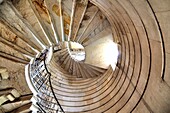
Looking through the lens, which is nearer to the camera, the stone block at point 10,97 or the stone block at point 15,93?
the stone block at point 10,97

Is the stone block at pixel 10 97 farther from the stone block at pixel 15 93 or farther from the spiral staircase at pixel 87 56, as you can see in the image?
the stone block at pixel 15 93

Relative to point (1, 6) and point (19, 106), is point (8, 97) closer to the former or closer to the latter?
point (19, 106)

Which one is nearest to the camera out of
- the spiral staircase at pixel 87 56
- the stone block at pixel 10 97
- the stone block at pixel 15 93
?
the spiral staircase at pixel 87 56

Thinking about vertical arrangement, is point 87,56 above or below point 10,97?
above

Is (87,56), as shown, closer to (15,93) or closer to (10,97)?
(15,93)

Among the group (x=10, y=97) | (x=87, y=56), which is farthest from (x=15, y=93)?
(x=87, y=56)

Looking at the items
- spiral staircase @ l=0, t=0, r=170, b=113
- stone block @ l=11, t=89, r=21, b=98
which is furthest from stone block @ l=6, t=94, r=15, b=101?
stone block @ l=11, t=89, r=21, b=98

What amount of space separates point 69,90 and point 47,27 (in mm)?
2095

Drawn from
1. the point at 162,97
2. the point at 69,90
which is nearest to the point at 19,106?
the point at 69,90

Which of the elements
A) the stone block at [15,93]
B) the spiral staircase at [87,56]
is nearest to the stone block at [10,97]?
the spiral staircase at [87,56]

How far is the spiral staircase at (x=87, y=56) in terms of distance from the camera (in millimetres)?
2436

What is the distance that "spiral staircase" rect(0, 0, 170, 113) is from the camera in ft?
7.99

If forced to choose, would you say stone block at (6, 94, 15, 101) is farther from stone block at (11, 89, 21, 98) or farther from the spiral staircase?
stone block at (11, 89, 21, 98)

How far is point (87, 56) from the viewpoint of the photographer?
7.59 meters
